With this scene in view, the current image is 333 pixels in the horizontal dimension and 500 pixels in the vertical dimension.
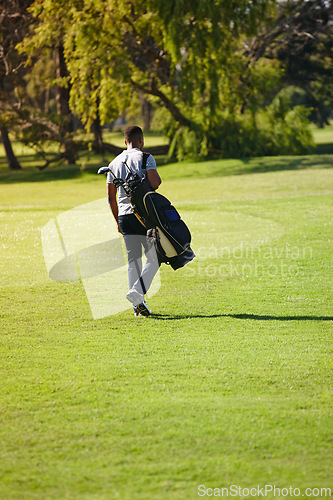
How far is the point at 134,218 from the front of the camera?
6137 mm

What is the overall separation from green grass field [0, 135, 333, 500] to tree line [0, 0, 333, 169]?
1716cm

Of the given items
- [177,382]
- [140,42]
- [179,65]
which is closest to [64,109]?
[140,42]

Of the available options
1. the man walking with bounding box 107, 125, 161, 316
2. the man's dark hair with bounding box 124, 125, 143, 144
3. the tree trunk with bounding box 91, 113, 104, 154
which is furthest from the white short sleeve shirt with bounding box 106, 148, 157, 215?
the tree trunk with bounding box 91, 113, 104, 154

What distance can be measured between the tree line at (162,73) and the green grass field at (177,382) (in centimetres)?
1716

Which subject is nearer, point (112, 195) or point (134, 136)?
point (134, 136)

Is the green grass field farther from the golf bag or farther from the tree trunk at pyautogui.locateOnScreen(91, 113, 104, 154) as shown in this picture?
the tree trunk at pyautogui.locateOnScreen(91, 113, 104, 154)

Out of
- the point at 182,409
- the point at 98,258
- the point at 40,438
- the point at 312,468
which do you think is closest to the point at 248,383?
the point at 182,409

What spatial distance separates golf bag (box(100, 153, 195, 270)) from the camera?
5758mm

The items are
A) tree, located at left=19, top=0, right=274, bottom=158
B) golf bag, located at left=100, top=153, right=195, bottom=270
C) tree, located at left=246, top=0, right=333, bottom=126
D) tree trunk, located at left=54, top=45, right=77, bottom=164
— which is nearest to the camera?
golf bag, located at left=100, top=153, right=195, bottom=270

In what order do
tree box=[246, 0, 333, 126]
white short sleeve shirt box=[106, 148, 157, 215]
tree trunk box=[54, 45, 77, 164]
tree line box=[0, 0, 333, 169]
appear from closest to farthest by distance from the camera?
white short sleeve shirt box=[106, 148, 157, 215]
tree line box=[0, 0, 333, 169]
tree trunk box=[54, 45, 77, 164]
tree box=[246, 0, 333, 126]

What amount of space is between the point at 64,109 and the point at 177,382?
2887 centimetres

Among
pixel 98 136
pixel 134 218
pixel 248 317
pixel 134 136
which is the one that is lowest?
pixel 248 317

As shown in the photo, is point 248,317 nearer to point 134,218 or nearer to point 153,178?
point 134,218

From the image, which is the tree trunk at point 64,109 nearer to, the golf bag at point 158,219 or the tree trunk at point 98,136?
the tree trunk at point 98,136
